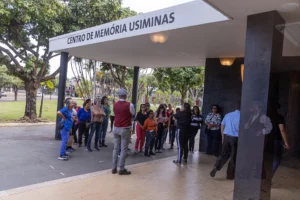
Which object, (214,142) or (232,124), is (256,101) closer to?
(232,124)

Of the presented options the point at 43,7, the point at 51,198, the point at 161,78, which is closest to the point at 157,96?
the point at 161,78

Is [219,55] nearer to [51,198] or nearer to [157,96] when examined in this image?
[51,198]

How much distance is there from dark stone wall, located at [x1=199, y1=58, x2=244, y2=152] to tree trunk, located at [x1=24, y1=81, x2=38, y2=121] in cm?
929

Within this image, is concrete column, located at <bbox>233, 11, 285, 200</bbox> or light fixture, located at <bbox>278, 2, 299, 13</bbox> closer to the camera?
light fixture, located at <bbox>278, 2, 299, 13</bbox>

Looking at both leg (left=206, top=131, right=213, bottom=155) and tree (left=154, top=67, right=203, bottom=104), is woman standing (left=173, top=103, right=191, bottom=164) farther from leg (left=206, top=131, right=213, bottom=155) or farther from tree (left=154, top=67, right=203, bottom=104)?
tree (left=154, top=67, right=203, bottom=104)

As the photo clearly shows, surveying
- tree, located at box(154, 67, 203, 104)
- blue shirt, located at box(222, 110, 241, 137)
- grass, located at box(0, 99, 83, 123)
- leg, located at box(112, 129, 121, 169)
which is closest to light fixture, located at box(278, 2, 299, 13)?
blue shirt, located at box(222, 110, 241, 137)

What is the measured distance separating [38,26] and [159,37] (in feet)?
26.4

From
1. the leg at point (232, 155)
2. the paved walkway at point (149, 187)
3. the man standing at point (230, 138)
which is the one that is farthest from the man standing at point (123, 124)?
the leg at point (232, 155)

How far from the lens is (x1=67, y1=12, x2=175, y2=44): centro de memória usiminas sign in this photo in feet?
17.1

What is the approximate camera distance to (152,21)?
5.47m

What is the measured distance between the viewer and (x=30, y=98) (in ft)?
43.4

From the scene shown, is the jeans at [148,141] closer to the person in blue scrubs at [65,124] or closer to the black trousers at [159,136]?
the black trousers at [159,136]

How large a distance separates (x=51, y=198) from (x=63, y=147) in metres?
2.39

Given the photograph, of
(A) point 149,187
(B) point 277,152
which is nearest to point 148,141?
(A) point 149,187
